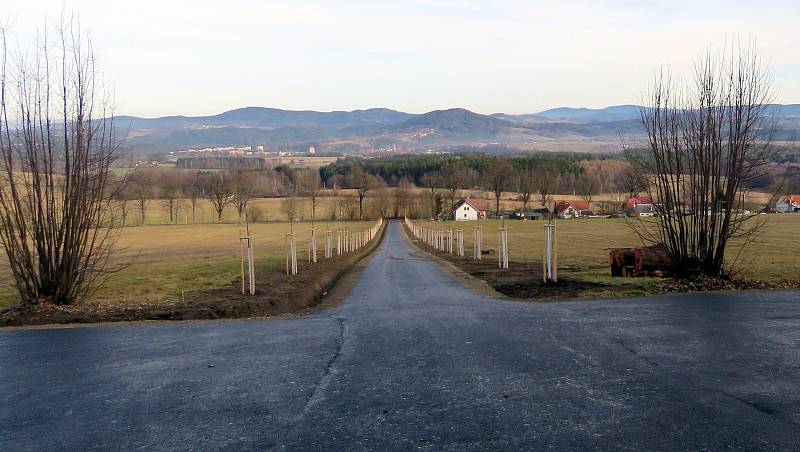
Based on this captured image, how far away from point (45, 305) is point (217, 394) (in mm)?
9410

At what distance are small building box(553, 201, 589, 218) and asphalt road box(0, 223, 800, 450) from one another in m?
113

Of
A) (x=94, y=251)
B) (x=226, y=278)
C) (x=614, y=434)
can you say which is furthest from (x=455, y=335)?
(x=226, y=278)

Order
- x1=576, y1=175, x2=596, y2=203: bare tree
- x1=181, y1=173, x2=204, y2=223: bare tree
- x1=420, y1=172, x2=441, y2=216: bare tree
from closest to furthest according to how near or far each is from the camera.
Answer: x1=181, y1=173, x2=204, y2=223: bare tree, x1=420, y1=172, x2=441, y2=216: bare tree, x1=576, y1=175, x2=596, y2=203: bare tree

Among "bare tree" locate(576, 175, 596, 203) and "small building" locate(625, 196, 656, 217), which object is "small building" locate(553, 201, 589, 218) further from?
"small building" locate(625, 196, 656, 217)

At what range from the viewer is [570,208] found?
124m

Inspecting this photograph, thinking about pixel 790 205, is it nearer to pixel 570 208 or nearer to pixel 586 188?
pixel 586 188

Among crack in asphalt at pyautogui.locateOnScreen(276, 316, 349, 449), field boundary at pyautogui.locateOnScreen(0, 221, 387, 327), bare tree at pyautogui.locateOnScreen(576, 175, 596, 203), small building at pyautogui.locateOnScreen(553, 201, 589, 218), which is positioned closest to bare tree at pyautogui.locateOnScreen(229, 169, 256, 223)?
field boundary at pyautogui.locateOnScreen(0, 221, 387, 327)

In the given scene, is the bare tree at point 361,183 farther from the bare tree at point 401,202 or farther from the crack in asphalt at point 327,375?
the crack in asphalt at point 327,375

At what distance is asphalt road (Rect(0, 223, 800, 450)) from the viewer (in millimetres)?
5516

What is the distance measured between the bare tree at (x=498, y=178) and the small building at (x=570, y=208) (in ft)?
36.0

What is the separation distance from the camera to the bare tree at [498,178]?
128 meters

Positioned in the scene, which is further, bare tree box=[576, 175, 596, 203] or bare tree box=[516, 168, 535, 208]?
bare tree box=[576, 175, 596, 203]

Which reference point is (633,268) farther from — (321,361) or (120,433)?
(120,433)

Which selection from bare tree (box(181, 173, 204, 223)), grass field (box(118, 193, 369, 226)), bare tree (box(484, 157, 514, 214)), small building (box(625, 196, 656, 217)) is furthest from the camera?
bare tree (box(484, 157, 514, 214))
